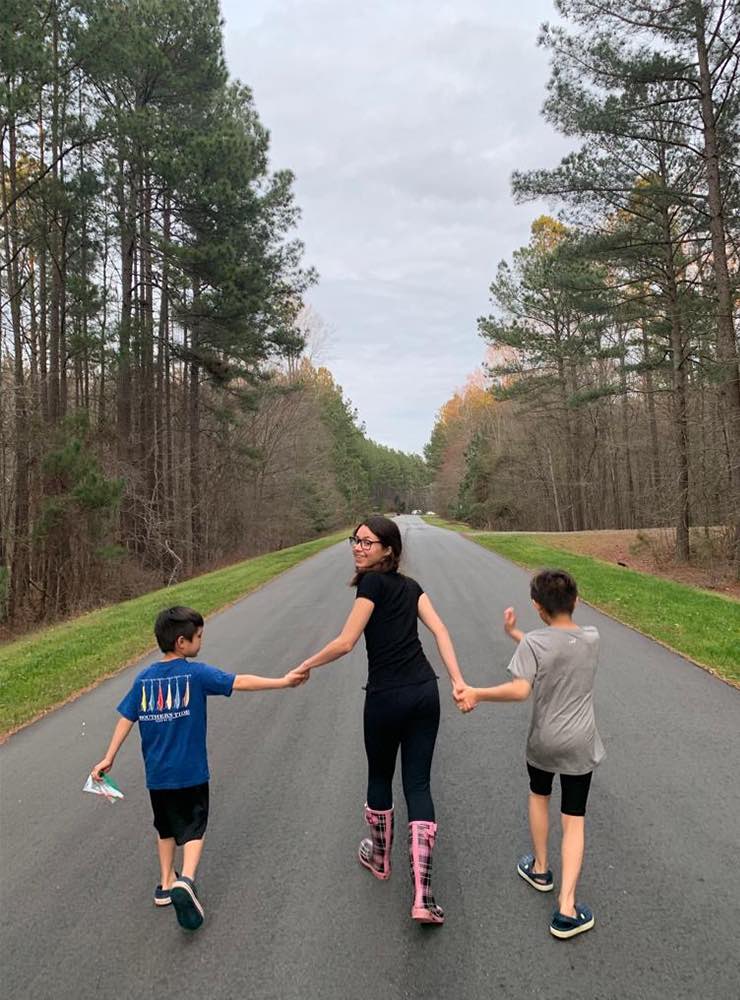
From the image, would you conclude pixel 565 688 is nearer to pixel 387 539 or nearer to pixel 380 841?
pixel 387 539

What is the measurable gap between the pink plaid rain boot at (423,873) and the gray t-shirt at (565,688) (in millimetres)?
637

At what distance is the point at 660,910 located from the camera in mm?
2584

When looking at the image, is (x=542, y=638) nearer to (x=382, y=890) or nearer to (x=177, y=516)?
(x=382, y=890)

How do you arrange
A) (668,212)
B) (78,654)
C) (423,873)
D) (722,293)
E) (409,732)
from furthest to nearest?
(668,212), (722,293), (78,654), (409,732), (423,873)

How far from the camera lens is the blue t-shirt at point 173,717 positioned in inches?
104

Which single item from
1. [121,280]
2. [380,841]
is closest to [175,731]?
[380,841]

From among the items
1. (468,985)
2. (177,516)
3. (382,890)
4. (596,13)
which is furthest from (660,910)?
(177,516)

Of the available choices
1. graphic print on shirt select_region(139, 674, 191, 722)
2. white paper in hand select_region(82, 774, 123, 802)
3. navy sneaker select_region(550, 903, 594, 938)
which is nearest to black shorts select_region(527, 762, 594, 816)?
navy sneaker select_region(550, 903, 594, 938)

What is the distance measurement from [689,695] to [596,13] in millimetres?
13126

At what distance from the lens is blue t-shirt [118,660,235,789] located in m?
2.63

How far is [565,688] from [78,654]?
24.1ft

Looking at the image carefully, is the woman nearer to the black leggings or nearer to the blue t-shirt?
the black leggings

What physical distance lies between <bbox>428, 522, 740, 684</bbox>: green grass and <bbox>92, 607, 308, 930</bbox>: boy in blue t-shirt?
5.42 meters

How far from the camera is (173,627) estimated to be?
2738 mm
